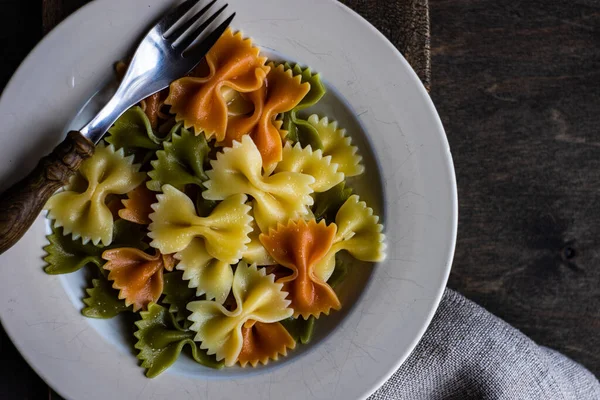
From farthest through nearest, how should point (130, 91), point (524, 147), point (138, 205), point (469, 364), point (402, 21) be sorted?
point (524, 147) < point (469, 364) < point (402, 21) < point (138, 205) < point (130, 91)

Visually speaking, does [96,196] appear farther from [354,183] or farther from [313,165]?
[354,183]

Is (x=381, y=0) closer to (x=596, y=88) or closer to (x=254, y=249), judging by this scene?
(x=254, y=249)

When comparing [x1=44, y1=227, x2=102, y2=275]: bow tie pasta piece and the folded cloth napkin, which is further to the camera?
the folded cloth napkin

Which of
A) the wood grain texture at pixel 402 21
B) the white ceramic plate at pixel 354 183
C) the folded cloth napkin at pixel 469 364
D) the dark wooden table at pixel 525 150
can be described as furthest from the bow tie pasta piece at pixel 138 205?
the dark wooden table at pixel 525 150

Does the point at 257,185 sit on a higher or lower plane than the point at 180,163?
lower

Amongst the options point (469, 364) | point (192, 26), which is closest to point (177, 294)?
point (192, 26)

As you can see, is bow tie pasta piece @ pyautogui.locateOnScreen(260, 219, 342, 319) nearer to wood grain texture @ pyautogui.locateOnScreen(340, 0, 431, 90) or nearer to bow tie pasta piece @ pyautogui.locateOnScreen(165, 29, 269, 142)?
bow tie pasta piece @ pyautogui.locateOnScreen(165, 29, 269, 142)

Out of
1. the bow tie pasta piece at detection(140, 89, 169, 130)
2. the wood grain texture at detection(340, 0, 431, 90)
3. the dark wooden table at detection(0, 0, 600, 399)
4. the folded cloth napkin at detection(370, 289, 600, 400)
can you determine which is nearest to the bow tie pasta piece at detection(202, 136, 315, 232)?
the bow tie pasta piece at detection(140, 89, 169, 130)
